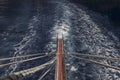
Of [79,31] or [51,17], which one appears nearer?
[79,31]

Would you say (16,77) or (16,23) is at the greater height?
(16,23)

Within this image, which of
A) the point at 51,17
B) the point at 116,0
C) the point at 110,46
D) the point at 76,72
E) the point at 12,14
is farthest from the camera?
the point at 116,0

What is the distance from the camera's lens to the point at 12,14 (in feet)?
111

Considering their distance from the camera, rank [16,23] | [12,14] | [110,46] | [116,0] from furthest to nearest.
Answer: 1. [116,0]
2. [12,14]
3. [16,23]
4. [110,46]

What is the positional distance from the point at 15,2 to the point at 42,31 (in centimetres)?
1955

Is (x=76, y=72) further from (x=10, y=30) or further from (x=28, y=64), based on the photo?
(x=10, y=30)

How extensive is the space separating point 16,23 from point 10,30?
8.70 ft

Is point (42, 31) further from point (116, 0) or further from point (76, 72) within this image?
point (116, 0)

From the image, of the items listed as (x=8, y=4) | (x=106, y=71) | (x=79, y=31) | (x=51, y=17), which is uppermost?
(x=8, y=4)

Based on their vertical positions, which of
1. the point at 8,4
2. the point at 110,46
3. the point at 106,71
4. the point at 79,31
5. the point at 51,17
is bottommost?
the point at 106,71

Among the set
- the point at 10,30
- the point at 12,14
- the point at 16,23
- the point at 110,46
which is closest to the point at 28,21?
the point at 16,23

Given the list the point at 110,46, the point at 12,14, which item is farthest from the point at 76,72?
the point at 12,14

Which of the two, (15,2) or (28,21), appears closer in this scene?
(28,21)

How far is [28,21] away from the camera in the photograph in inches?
1156
